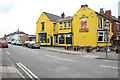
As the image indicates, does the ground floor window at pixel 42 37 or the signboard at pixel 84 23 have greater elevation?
the signboard at pixel 84 23

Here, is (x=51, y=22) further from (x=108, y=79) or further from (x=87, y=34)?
(x=108, y=79)

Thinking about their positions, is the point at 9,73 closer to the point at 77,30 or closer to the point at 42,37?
the point at 77,30

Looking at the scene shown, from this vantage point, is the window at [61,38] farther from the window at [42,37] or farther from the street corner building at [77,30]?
the window at [42,37]

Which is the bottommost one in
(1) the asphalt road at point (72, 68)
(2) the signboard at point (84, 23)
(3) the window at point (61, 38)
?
(1) the asphalt road at point (72, 68)

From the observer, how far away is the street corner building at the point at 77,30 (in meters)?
22.9

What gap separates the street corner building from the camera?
22.9 m

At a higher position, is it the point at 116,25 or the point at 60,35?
the point at 116,25

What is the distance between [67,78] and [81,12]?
21323 millimetres

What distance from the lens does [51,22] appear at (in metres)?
32.4

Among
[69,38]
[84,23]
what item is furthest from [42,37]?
[84,23]

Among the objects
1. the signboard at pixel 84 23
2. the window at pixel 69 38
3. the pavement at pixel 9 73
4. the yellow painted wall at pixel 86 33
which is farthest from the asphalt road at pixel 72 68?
the window at pixel 69 38

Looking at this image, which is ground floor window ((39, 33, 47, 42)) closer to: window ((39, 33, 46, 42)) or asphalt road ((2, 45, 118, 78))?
window ((39, 33, 46, 42))

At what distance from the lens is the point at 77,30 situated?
25.7 meters

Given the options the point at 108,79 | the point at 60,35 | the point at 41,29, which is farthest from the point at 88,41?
the point at 108,79
